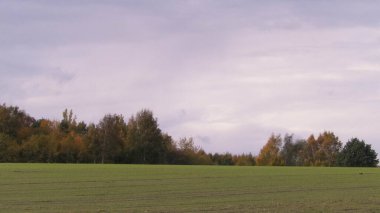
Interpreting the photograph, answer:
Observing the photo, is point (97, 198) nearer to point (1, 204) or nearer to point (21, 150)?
point (1, 204)

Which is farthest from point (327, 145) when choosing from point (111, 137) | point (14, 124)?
point (14, 124)

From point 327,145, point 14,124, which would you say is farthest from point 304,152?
point 14,124

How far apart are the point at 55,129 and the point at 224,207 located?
109 metres

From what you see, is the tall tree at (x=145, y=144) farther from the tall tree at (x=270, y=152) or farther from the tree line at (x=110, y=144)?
the tall tree at (x=270, y=152)

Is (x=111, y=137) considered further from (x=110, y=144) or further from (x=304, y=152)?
(x=304, y=152)

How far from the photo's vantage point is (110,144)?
408 feet

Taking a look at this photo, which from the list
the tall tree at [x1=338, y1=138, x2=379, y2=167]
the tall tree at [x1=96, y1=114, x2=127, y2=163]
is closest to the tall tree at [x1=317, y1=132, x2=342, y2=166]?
the tall tree at [x1=338, y1=138, x2=379, y2=167]

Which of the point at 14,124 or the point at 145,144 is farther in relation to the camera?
the point at 145,144

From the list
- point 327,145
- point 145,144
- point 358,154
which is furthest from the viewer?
point 327,145

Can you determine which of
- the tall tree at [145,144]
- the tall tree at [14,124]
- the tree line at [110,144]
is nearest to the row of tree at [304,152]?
the tree line at [110,144]

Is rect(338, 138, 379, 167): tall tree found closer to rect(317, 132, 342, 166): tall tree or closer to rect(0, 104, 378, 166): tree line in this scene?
rect(0, 104, 378, 166): tree line

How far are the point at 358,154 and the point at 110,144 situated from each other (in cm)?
4934

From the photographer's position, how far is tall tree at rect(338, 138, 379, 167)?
4690 inches

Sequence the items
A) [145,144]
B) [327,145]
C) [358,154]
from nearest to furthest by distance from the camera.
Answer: [358,154]
[145,144]
[327,145]
